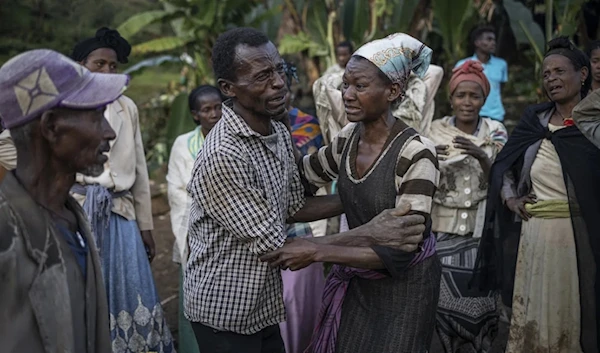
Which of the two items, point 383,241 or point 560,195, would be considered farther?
point 560,195

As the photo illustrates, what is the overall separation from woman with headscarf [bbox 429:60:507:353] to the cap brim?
9.50 feet

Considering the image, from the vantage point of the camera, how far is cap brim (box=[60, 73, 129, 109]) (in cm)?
217

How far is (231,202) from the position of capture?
2.88 metres

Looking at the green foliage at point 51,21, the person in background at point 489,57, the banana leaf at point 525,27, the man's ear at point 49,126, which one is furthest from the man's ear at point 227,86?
the green foliage at point 51,21

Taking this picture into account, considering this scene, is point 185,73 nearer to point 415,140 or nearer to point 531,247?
point 531,247

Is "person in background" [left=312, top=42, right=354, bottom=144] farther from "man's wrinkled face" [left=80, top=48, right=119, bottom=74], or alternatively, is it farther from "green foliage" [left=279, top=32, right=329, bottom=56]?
"green foliage" [left=279, top=32, right=329, bottom=56]

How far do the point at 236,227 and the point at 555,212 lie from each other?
2324 millimetres

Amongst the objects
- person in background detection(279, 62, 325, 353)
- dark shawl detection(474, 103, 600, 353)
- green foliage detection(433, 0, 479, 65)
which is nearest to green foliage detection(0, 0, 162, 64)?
green foliage detection(433, 0, 479, 65)

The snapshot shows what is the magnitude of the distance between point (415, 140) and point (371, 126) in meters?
0.23

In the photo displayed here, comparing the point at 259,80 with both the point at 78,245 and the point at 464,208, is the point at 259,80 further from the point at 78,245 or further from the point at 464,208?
the point at 464,208

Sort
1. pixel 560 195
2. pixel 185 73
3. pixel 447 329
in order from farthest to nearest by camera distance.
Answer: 1. pixel 185 73
2. pixel 447 329
3. pixel 560 195

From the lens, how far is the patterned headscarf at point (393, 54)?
10.2ft

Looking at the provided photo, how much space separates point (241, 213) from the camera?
288cm

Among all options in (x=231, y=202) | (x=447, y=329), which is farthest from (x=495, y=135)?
(x=231, y=202)
